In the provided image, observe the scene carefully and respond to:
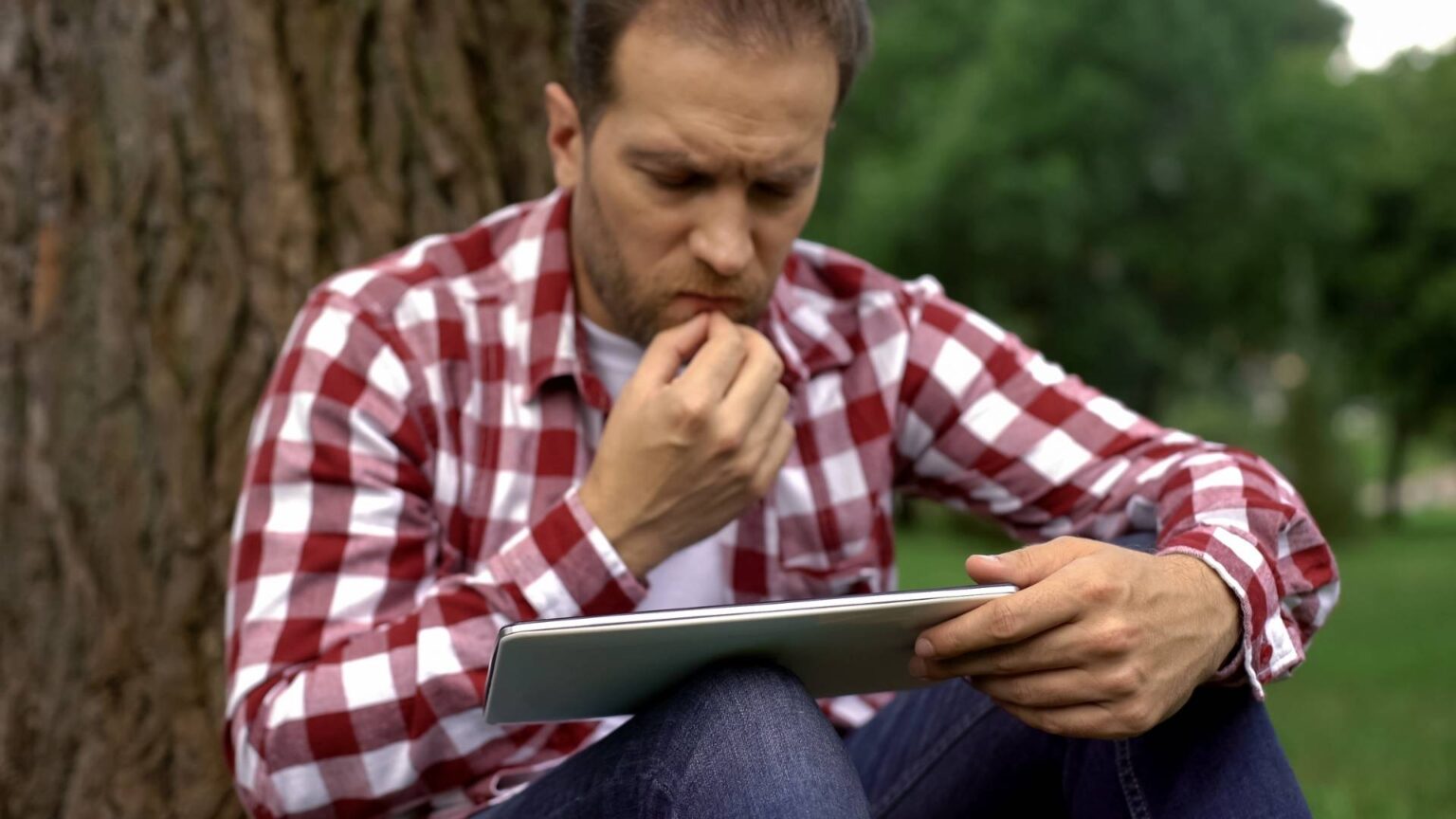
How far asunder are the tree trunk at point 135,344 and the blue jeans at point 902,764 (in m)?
1.12

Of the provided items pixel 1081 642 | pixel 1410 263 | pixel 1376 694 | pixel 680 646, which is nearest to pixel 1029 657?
pixel 1081 642

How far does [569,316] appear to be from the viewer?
2.42 metres

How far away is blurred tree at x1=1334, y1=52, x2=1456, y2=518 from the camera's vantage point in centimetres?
2517

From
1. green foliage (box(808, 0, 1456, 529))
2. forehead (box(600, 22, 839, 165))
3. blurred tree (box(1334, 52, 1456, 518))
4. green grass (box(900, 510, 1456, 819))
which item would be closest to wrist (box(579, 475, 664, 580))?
forehead (box(600, 22, 839, 165))

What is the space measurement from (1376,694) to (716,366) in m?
7.24

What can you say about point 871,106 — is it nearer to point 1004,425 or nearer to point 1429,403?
point 1429,403

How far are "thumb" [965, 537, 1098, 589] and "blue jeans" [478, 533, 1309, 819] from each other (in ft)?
0.90

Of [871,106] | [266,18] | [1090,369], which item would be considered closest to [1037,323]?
[1090,369]

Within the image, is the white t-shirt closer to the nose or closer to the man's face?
the man's face

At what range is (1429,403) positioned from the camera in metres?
26.5

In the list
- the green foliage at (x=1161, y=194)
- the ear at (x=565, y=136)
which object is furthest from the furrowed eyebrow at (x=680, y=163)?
the green foliage at (x=1161, y=194)

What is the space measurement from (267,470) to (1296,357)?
23.0m

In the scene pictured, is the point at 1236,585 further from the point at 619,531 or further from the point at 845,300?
the point at 845,300

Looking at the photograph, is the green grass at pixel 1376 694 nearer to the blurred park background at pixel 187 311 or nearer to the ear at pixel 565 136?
the blurred park background at pixel 187 311
